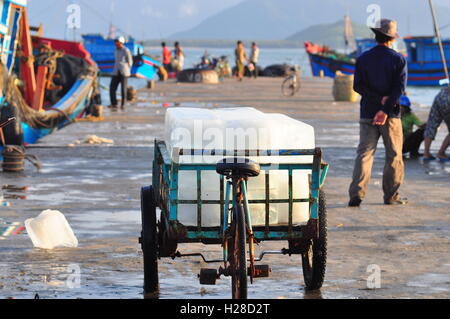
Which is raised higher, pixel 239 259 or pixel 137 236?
pixel 239 259

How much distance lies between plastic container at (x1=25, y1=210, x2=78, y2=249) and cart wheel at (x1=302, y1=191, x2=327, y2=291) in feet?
7.92

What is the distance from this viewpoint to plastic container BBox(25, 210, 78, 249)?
9203mm

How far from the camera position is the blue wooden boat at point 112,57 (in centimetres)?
5981

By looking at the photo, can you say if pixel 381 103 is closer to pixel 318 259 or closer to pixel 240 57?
pixel 318 259

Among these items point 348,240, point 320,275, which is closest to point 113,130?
point 348,240

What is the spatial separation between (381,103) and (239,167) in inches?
204

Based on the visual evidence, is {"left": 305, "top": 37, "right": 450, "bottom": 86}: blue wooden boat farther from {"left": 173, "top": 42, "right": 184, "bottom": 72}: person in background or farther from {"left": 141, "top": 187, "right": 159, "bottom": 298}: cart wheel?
{"left": 141, "top": 187, "right": 159, "bottom": 298}: cart wheel

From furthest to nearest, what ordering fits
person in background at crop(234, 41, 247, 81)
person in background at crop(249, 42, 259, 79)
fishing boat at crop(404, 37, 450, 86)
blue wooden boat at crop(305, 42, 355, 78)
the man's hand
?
blue wooden boat at crop(305, 42, 355, 78) → fishing boat at crop(404, 37, 450, 86) → person in background at crop(249, 42, 259, 79) → person in background at crop(234, 41, 247, 81) → the man's hand

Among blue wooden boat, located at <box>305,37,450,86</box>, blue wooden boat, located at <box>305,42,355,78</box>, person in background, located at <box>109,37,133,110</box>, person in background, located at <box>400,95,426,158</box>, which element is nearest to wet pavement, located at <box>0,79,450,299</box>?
person in background, located at <box>400,95,426,158</box>

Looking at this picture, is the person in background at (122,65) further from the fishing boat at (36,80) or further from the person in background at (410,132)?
the person in background at (410,132)

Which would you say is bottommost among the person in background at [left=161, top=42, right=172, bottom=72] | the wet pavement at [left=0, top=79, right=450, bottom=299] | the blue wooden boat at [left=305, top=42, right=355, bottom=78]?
the blue wooden boat at [left=305, top=42, right=355, bottom=78]

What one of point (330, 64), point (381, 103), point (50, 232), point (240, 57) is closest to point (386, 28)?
point (381, 103)

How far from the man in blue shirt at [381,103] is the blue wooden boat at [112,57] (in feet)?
152

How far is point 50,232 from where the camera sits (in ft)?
30.3
